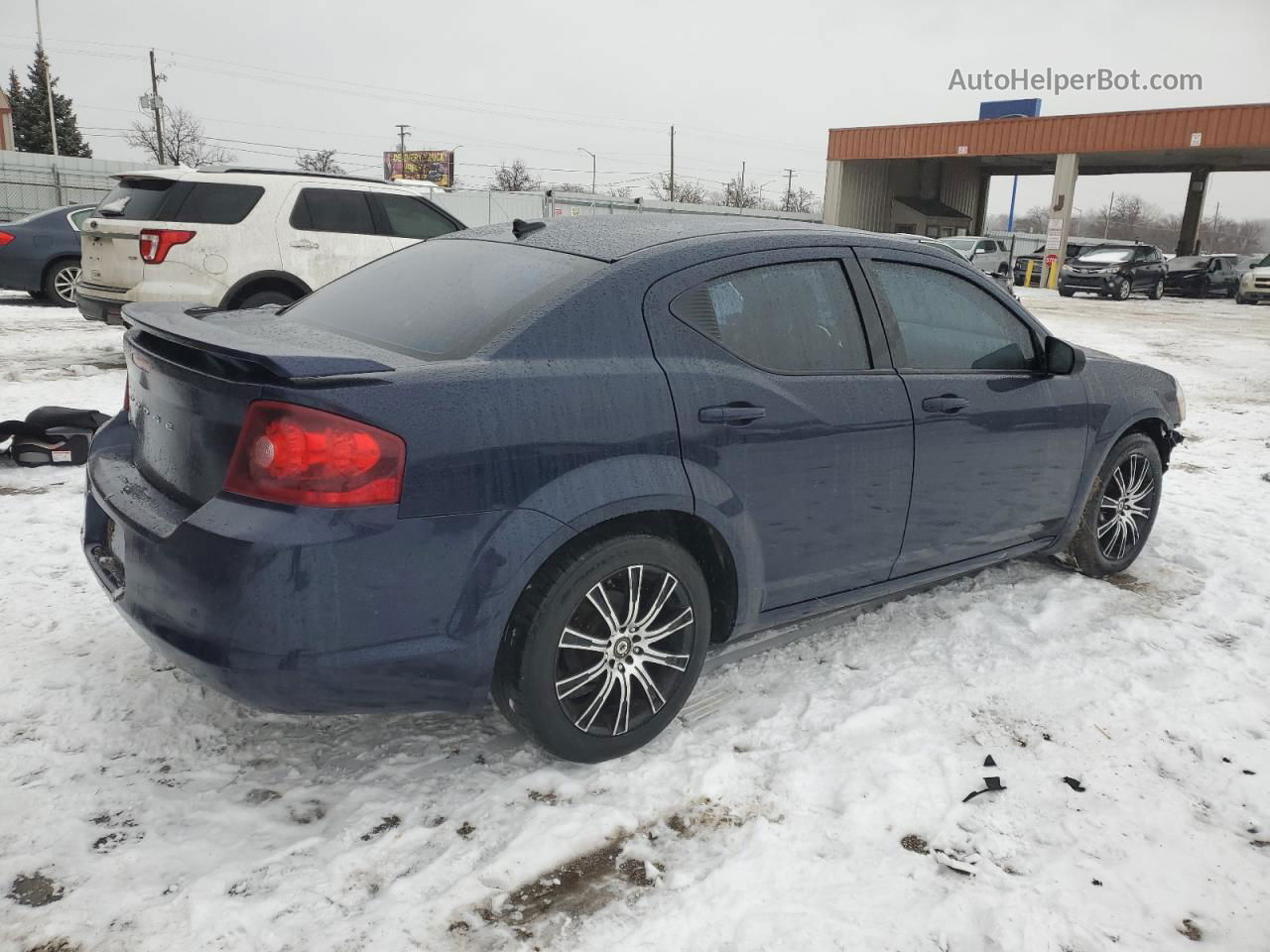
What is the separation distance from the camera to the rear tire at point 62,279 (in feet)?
43.0

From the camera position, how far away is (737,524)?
2914 mm

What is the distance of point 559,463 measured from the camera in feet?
8.25

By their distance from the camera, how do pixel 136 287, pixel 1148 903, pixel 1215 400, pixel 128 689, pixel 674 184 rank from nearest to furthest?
pixel 1148 903 → pixel 128 689 → pixel 136 287 → pixel 1215 400 → pixel 674 184

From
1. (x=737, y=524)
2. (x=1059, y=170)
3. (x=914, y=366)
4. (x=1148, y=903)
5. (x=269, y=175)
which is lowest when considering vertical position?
(x=1148, y=903)

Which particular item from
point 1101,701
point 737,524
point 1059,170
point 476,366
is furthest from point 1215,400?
point 1059,170

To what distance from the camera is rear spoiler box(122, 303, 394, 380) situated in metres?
2.26

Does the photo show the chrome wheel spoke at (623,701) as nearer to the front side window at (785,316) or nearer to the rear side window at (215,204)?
the front side window at (785,316)

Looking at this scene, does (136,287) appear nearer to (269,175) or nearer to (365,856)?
(269,175)

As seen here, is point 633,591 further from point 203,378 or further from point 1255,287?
point 1255,287

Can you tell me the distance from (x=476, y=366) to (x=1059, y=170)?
36739mm

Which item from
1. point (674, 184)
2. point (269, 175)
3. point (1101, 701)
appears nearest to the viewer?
point (1101, 701)

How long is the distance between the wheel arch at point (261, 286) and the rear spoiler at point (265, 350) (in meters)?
5.73

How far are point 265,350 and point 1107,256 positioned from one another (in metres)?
30.0

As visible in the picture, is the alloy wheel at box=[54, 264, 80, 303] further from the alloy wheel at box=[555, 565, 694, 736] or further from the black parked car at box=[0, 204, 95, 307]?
the alloy wheel at box=[555, 565, 694, 736]
